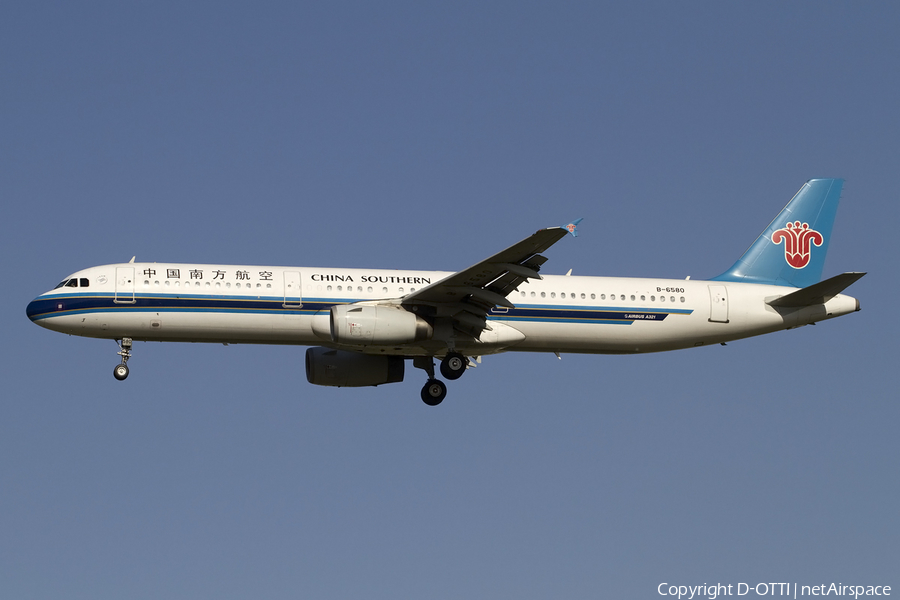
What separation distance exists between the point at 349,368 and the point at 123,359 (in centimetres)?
786

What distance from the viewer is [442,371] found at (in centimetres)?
3947

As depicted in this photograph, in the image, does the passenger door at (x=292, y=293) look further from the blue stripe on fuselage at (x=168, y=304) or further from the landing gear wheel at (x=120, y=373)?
the landing gear wheel at (x=120, y=373)

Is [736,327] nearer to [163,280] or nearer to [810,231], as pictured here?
[810,231]

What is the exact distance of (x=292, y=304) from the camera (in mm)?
37812

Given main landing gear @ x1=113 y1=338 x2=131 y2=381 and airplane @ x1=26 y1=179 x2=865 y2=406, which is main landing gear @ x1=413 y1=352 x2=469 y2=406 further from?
main landing gear @ x1=113 y1=338 x2=131 y2=381

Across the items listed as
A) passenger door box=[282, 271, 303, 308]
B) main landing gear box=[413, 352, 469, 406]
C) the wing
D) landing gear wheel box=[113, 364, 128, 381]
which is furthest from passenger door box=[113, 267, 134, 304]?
main landing gear box=[413, 352, 469, 406]

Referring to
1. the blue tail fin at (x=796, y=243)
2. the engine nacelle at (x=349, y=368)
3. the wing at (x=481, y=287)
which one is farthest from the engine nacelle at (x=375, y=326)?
the blue tail fin at (x=796, y=243)

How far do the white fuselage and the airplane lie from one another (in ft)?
Result: 0.13

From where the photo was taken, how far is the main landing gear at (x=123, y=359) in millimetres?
37875

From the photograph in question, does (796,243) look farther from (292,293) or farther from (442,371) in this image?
(292,293)

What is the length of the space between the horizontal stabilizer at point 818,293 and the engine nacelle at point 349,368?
1354 centimetres

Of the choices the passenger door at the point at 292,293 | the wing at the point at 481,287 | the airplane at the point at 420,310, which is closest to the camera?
the wing at the point at 481,287

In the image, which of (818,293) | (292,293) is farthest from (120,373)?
(818,293)

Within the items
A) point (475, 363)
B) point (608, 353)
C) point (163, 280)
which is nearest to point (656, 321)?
point (608, 353)
